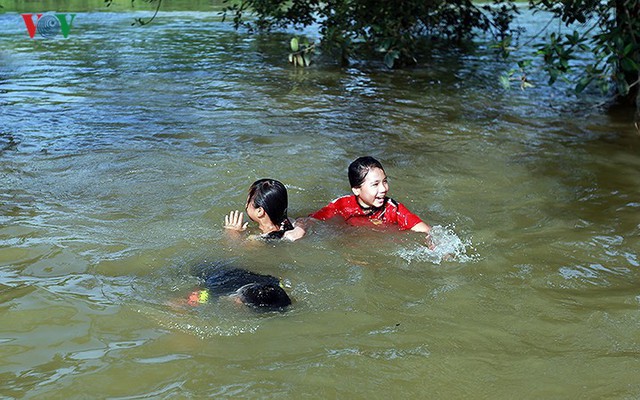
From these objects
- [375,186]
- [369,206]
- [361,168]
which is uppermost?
[361,168]

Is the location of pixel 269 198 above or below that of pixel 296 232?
above

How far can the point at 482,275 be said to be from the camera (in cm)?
528

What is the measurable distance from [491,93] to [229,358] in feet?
31.1

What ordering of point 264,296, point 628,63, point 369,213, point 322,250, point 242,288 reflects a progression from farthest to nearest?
point 628,63 → point 369,213 → point 322,250 → point 242,288 → point 264,296

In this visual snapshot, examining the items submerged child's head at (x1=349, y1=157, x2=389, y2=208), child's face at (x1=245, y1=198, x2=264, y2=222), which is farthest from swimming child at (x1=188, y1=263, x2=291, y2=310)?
submerged child's head at (x1=349, y1=157, x2=389, y2=208)

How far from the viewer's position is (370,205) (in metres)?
6.11

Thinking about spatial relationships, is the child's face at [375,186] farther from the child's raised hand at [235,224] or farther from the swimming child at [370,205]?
the child's raised hand at [235,224]

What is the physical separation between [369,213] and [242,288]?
185 centimetres

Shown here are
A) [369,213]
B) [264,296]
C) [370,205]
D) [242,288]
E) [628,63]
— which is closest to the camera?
[264,296]

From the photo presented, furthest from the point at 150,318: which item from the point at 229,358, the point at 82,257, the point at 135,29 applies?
the point at 135,29

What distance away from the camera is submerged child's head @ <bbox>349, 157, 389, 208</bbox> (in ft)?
19.5

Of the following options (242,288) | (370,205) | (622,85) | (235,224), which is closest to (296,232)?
(235,224)

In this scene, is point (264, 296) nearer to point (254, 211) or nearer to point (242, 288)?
point (242, 288)

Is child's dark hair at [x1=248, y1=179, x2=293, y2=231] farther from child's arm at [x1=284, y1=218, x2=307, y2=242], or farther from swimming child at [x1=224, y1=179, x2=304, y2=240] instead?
child's arm at [x1=284, y1=218, x2=307, y2=242]
